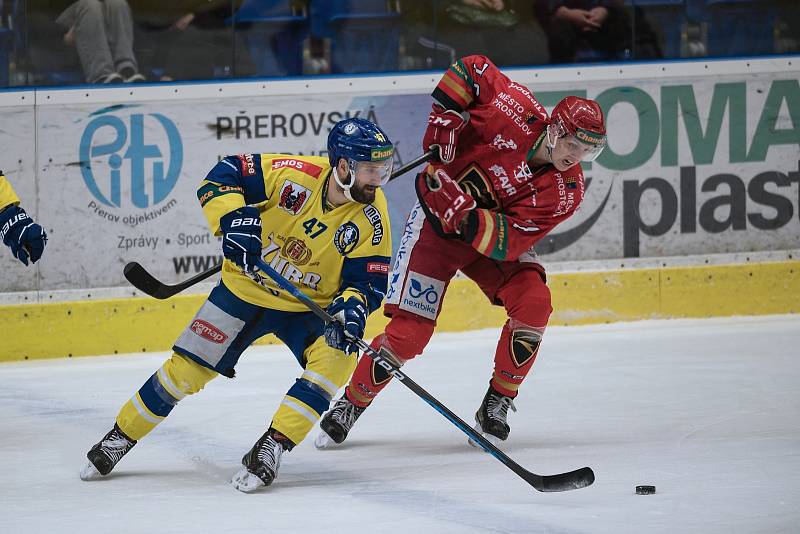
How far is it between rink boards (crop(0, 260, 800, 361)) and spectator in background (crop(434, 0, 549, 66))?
40.2 inches

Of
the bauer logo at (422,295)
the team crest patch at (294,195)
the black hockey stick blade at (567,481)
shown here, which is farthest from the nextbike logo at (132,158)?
the black hockey stick blade at (567,481)

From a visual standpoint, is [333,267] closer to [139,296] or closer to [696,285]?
[139,296]

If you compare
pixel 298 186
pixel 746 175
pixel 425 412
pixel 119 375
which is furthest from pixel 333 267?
pixel 746 175

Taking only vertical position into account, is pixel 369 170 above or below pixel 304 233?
above

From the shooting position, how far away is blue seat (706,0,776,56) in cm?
624

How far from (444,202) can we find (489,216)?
0.15 metres

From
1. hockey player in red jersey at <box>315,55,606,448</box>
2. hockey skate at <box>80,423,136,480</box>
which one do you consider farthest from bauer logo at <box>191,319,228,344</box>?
hockey player in red jersey at <box>315,55,606,448</box>

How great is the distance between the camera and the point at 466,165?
4.11 m

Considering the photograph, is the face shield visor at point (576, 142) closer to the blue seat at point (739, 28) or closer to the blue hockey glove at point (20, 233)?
the blue hockey glove at point (20, 233)

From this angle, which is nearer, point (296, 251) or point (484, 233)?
point (296, 251)

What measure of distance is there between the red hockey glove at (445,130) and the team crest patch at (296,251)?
2.22ft

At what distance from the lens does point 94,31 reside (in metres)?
5.67

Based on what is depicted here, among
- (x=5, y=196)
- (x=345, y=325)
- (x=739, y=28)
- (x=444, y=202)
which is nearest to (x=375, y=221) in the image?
(x=345, y=325)

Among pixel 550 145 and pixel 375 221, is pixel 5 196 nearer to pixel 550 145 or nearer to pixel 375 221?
pixel 375 221
